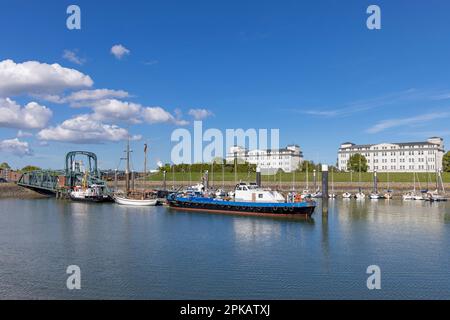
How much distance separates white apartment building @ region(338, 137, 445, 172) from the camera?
548 feet

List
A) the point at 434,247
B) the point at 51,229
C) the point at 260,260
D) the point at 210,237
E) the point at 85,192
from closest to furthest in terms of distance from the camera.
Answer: the point at 260,260
the point at 434,247
the point at 210,237
the point at 51,229
the point at 85,192

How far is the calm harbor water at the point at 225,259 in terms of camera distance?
19469 millimetres

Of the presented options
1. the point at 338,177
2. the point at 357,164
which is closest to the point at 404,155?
the point at 357,164

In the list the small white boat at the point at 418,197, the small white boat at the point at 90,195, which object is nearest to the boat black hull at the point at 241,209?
the small white boat at the point at 90,195

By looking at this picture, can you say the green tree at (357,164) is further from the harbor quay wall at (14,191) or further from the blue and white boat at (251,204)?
the harbor quay wall at (14,191)

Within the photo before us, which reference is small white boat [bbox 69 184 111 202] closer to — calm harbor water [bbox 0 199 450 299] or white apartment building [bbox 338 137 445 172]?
calm harbor water [bbox 0 199 450 299]

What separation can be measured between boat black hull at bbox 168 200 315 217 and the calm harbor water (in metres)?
3.52

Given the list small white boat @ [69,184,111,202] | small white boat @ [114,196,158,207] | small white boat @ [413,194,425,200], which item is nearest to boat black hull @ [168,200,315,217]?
small white boat @ [114,196,158,207]

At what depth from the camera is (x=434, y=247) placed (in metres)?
29.8

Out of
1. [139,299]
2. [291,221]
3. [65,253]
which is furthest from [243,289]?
[291,221]

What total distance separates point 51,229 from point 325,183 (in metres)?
31.3

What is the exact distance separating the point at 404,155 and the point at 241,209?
141259 millimetres

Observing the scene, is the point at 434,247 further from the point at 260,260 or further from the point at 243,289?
the point at 243,289

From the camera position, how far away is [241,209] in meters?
52.0
